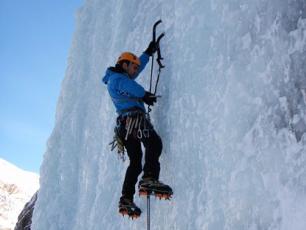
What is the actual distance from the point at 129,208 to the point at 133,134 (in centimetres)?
74

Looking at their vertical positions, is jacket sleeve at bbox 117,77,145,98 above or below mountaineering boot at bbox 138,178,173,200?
above

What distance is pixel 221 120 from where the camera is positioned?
3.79 m

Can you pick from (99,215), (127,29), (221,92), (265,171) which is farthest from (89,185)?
(265,171)

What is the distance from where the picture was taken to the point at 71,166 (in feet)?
23.9

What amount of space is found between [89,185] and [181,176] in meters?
2.43

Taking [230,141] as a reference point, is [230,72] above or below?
above

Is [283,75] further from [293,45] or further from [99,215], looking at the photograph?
[99,215]

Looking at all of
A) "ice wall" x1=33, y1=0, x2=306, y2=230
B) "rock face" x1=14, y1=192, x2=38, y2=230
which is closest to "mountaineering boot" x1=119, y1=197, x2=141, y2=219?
"ice wall" x1=33, y1=0, x2=306, y2=230

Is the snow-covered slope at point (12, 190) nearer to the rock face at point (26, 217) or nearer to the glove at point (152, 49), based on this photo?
the rock face at point (26, 217)

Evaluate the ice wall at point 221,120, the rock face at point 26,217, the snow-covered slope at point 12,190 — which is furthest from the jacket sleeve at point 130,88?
the snow-covered slope at point 12,190

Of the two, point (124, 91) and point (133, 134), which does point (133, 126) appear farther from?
point (124, 91)

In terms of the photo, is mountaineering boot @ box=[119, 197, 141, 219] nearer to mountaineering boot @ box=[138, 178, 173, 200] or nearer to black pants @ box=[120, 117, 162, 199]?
black pants @ box=[120, 117, 162, 199]

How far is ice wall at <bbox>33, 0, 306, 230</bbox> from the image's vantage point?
123 inches

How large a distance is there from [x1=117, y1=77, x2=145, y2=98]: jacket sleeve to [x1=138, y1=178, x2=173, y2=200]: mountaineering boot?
873 mm
